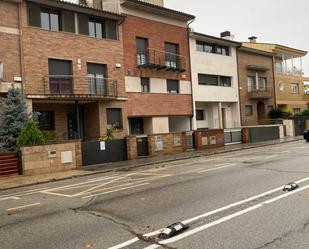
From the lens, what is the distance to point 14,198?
433 inches

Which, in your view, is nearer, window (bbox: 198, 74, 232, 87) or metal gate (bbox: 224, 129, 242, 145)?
metal gate (bbox: 224, 129, 242, 145)

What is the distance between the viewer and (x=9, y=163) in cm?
1688

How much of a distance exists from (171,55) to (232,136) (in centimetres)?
792

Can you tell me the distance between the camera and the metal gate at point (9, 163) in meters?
16.7

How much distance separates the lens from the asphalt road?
550 cm

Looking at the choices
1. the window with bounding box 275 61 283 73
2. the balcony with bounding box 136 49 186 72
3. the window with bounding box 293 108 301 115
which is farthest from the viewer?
the window with bounding box 293 108 301 115

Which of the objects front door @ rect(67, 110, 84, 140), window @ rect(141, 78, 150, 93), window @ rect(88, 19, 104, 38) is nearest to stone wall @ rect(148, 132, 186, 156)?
window @ rect(141, 78, 150, 93)

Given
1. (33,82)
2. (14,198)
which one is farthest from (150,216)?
(33,82)

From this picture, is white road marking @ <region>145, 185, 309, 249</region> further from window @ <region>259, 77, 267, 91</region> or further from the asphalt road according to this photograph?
window @ <region>259, 77, 267, 91</region>

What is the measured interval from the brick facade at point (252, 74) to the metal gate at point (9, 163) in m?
24.4

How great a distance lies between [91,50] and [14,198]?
49.1ft

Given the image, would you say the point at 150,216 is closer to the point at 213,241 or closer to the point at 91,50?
the point at 213,241

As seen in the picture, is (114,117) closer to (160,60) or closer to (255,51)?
(160,60)

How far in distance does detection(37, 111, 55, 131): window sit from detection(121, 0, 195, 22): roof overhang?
914 cm
